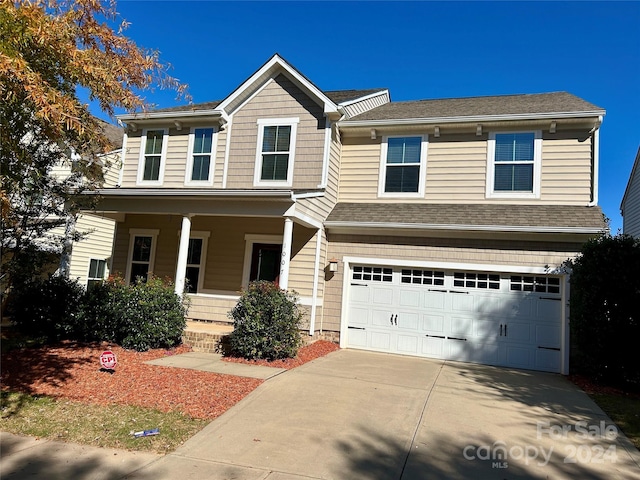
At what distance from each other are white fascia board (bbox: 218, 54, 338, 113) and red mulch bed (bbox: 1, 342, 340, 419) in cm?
665

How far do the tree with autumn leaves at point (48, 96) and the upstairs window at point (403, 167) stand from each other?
6.58 metres

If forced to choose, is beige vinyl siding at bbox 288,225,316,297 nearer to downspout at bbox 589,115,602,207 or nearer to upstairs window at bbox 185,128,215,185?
upstairs window at bbox 185,128,215,185

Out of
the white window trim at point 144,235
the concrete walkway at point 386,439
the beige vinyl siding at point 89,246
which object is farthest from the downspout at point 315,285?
the beige vinyl siding at point 89,246

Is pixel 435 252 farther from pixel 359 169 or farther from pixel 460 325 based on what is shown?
pixel 359 169

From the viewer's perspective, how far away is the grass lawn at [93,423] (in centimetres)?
486

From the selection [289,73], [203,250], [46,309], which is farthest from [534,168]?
[46,309]

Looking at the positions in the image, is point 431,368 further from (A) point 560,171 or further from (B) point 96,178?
(B) point 96,178

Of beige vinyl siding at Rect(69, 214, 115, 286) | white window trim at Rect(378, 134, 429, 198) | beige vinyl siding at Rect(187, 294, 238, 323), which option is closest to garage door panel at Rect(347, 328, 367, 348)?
beige vinyl siding at Rect(187, 294, 238, 323)

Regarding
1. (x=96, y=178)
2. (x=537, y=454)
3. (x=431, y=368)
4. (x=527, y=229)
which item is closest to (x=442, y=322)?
(x=431, y=368)

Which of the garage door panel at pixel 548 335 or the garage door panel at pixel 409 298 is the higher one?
the garage door panel at pixel 409 298

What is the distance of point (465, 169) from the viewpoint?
11492mm

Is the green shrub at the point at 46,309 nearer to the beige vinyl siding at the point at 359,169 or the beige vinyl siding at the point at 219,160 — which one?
the beige vinyl siding at the point at 219,160

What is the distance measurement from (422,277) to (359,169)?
354 centimetres

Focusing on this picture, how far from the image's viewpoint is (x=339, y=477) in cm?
422
